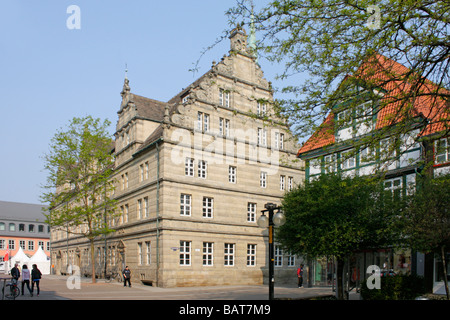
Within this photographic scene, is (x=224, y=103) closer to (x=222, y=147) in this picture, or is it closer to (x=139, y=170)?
(x=222, y=147)

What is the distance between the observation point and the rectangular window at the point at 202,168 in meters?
34.5

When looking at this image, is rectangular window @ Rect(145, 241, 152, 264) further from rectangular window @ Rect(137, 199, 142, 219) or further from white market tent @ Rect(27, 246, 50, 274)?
white market tent @ Rect(27, 246, 50, 274)

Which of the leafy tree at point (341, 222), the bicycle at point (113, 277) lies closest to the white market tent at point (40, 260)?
the bicycle at point (113, 277)

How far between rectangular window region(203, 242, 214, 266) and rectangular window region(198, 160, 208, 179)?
5293 mm

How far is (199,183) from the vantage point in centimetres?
3403

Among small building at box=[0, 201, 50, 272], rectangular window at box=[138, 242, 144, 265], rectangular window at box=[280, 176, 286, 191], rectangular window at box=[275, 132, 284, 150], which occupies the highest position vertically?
rectangular window at box=[275, 132, 284, 150]

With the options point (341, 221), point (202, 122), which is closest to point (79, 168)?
point (202, 122)

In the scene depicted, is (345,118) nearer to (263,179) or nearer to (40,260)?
(263,179)

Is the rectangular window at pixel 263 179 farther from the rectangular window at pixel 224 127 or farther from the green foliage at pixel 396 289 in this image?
the green foliage at pixel 396 289

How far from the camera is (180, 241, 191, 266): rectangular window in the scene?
32188 millimetres

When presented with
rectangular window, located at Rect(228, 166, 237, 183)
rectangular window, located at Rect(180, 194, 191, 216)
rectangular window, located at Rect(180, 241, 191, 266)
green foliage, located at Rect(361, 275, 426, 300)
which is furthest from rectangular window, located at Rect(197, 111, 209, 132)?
green foliage, located at Rect(361, 275, 426, 300)

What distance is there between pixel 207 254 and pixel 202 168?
6708 millimetres

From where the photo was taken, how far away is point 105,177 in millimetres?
37969
